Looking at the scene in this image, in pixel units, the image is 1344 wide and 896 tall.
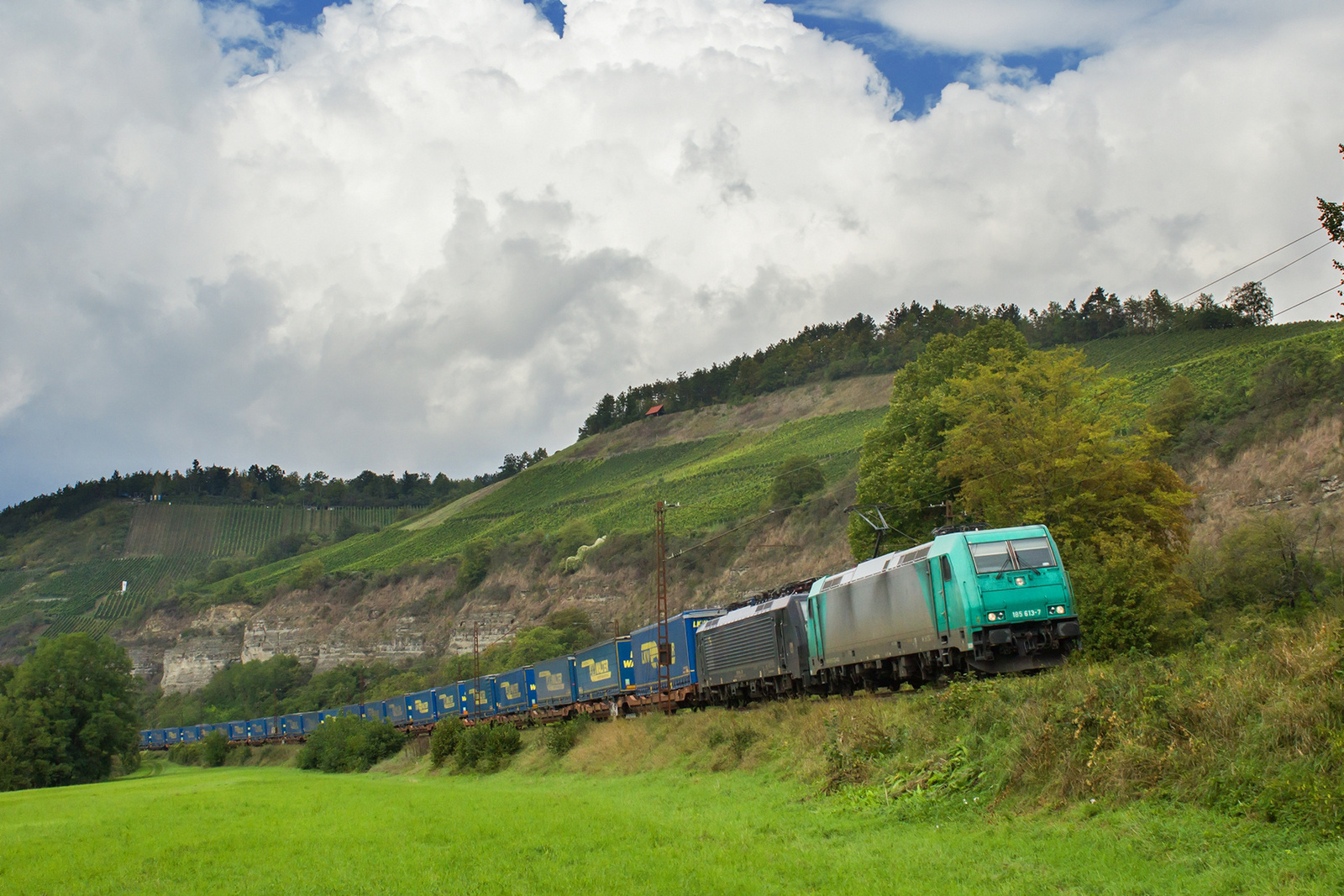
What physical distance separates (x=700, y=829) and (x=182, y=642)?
140 m

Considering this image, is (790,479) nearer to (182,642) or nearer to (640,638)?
(640,638)

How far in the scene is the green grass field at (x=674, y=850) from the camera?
33.7 ft

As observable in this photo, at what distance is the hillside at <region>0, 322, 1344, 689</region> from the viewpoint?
88125mm

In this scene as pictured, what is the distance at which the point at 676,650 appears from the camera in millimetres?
39219

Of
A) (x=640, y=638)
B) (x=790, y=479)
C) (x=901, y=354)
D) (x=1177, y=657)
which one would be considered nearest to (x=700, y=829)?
(x=1177, y=657)

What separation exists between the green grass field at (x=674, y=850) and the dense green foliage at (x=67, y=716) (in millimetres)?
55340

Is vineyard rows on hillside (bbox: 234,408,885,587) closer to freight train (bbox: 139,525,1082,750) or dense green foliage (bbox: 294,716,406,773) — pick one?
dense green foliage (bbox: 294,716,406,773)

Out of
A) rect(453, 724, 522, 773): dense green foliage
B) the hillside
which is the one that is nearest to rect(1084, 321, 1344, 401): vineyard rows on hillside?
the hillside

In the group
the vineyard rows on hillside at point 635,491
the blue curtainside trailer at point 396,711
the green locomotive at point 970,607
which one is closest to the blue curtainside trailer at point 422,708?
the blue curtainside trailer at point 396,711

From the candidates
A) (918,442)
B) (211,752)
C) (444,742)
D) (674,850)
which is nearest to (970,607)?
(674,850)

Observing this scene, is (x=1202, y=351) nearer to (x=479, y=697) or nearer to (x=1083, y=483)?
(x=1083, y=483)

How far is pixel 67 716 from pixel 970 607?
76294 millimetres

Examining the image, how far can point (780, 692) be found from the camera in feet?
107

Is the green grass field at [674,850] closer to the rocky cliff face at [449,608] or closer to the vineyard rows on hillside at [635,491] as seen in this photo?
the rocky cliff face at [449,608]
